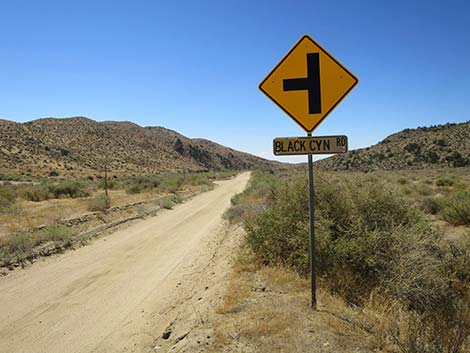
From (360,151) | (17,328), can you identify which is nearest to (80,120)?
(360,151)

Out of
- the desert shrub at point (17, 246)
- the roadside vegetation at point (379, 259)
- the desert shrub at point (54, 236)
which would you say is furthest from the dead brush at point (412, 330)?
the desert shrub at point (54, 236)

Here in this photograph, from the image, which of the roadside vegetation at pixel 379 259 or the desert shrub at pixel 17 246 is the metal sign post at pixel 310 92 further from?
the desert shrub at pixel 17 246

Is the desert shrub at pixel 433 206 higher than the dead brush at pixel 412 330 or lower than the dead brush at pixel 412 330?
higher

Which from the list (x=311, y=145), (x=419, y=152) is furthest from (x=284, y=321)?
(x=419, y=152)

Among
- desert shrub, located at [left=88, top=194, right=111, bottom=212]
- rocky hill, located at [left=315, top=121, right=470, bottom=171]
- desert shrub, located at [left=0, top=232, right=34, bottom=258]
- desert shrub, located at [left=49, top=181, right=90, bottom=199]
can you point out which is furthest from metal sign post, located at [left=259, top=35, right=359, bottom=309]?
rocky hill, located at [left=315, top=121, right=470, bottom=171]

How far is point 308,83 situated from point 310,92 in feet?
0.42

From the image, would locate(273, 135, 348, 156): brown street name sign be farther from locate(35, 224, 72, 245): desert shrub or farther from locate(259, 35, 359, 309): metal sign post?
locate(35, 224, 72, 245): desert shrub

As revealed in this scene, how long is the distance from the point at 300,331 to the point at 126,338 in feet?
9.23

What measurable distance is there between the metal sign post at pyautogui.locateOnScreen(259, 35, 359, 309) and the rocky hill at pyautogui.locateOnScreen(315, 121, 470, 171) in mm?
48556

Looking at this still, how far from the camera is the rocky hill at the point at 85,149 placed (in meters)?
67.8

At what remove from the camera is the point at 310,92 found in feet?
15.0

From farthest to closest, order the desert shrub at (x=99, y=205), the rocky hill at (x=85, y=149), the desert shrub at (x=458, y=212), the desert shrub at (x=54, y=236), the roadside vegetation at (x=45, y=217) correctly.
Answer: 1. the rocky hill at (x=85, y=149)
2. the desert shrub at (x=99, y=205)
3. the desert shrub at (x=54, y=236)
4. the desert shrub at (x=458, y=212)
5. the roadside vegetation at (x=45, y=217)

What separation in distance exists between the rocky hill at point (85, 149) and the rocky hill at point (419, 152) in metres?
51.0

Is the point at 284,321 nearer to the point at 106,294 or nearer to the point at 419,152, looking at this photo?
the point at 106,294
